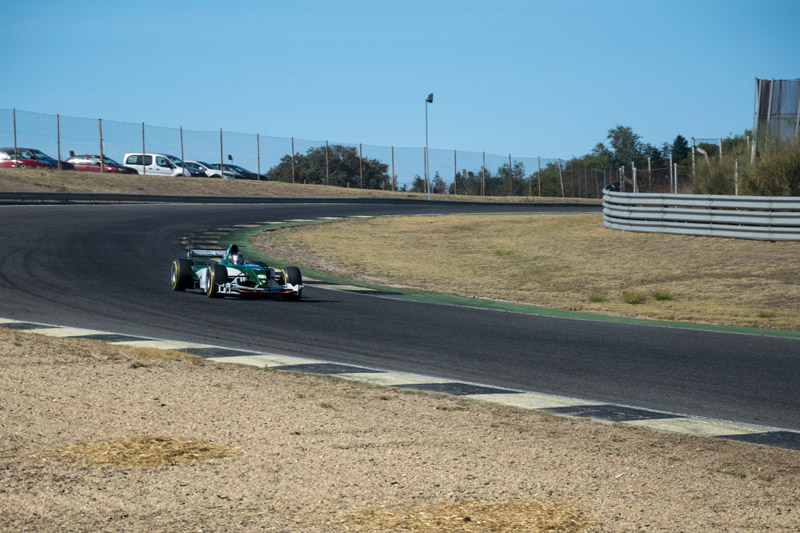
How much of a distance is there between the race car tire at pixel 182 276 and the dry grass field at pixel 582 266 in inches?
175

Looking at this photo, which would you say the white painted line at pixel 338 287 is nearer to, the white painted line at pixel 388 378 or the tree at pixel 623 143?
the white painted line at pixel 388 378

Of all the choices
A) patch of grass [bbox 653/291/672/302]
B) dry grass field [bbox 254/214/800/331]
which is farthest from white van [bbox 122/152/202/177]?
patch of grass [bbox 653/291/672/302]

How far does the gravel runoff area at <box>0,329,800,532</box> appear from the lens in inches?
166

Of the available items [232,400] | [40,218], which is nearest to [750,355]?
[232,400]

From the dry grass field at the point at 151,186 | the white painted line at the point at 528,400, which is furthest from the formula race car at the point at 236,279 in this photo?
the dry grass field at the point at 151,186

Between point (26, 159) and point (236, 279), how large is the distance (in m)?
33.0

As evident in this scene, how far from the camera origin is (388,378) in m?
8.07

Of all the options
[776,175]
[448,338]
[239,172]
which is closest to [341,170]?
[239,172]

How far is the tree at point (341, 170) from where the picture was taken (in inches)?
2458

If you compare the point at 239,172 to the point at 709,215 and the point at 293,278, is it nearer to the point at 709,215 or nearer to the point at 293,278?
the point at 709,215

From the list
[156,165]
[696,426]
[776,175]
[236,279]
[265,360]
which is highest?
[156,165]

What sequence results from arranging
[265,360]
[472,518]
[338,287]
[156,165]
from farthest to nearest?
[156,165], [338,287], [265,360], [472,518]

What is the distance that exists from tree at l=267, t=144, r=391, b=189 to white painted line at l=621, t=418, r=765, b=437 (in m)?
53.9

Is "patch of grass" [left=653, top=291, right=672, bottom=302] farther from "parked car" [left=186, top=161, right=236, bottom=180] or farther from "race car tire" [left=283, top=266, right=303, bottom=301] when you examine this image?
"parked car" [left=186, top=161, right=236, bottom=180]
